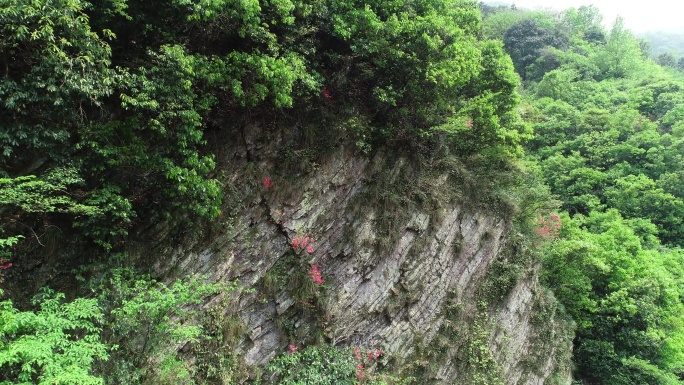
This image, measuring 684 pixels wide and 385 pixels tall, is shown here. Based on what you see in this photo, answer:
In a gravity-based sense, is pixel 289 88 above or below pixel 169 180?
above

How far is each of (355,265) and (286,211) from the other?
8.82ft

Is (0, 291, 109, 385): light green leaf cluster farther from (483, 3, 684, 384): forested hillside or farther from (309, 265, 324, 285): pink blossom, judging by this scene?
(483, 3, 684, 384): forested hillside

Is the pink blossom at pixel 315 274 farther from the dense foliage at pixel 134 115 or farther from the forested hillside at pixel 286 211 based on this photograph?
the dense foliage at pixel 134 115

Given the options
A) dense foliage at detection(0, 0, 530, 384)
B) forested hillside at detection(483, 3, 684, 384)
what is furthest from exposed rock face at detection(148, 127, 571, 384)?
forested hillside at detection(483, 3, 684, 384)

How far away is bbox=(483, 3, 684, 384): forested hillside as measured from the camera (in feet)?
58.6

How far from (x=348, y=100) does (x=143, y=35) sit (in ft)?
17.8

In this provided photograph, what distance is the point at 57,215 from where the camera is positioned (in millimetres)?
6301

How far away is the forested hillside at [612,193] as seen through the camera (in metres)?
17.9

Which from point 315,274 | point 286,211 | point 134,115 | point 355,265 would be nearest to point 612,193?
point 355,265

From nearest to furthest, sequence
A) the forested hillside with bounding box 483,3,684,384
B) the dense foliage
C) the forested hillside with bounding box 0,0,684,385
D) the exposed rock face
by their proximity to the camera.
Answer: the dense foliage, the forested hillside with bounding box 0,0,684,385, the exposed rock face, the forested hillside with bounding box 483,3,684,384

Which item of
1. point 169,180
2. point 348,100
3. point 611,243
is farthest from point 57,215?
point 611,243

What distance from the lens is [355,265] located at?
10.3 metres

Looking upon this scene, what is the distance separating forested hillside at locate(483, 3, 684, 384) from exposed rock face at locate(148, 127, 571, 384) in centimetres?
739

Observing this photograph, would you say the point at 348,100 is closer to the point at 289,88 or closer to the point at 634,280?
the point at 289,88
